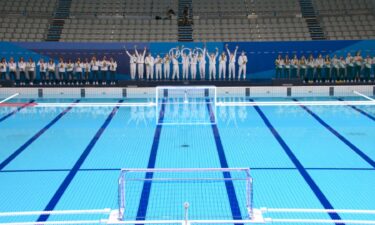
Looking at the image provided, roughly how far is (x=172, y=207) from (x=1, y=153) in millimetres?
4442

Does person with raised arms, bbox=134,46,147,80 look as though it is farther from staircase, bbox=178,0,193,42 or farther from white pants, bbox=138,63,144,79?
staircase, bbox=178,0,193,42

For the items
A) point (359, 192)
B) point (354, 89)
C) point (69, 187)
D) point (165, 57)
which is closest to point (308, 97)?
point (354, 89)

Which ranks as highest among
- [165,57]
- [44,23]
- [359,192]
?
[44,23]

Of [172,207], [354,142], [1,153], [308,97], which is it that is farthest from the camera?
[308,97]

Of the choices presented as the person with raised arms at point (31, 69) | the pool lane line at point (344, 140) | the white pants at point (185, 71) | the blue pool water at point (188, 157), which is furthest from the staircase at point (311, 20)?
the person with raised arms at point (31, 69)

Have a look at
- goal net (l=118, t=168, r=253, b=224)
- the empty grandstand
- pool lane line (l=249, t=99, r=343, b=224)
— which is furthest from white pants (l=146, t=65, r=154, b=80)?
goal net (l=118, t=168, r=253, b=224)

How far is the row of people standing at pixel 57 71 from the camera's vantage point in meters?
18.1

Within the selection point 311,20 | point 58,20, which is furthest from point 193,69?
point 58,20

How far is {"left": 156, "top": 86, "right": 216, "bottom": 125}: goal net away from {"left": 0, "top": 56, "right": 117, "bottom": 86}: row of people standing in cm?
291

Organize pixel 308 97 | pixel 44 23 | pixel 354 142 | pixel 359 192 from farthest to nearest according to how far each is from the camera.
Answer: pixel 44 23 < pixel 308 97 < pixel 354 142 < pixel 359 192

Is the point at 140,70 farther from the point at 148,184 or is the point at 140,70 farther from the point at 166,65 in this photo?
the point at 148,184

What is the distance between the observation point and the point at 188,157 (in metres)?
8.24

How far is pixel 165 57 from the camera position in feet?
61.1

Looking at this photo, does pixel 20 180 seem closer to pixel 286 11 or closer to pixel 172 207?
pixel 172 207
